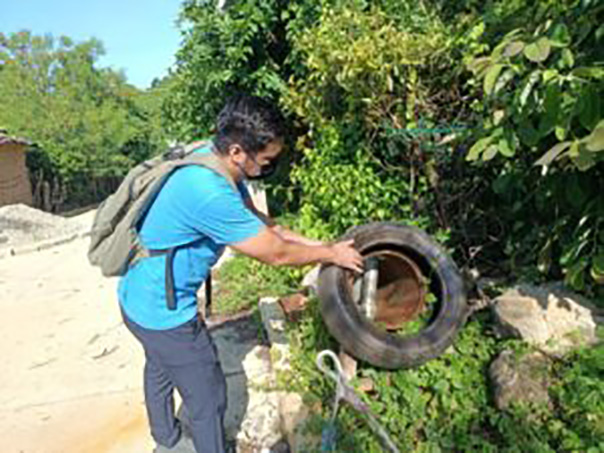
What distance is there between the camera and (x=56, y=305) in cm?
571

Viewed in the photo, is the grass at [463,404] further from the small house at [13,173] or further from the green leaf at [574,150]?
the small house at [13,173]

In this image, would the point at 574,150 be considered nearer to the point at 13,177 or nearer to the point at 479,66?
the point at 479,66

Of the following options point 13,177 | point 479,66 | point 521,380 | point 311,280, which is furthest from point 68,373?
point 13,177

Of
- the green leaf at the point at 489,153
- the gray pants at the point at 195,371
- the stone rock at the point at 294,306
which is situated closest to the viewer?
the gray pants at the point at 195,371

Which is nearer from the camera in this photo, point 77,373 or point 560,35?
point 560,35

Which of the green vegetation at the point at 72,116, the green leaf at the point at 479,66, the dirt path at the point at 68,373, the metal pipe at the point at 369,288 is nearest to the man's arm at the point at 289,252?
the metal pipe at the point at 369,288

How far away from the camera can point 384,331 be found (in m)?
2.63

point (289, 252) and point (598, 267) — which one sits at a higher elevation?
point (289, 252)

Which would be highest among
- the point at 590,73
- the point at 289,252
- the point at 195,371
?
the point at 590,73

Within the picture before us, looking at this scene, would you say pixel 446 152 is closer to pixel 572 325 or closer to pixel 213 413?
pixel 572 325

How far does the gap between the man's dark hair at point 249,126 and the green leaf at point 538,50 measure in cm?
116

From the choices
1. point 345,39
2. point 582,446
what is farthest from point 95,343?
point 582,446

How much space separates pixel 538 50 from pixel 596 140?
0.49 m

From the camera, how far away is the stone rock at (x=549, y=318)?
Result: 243 centimetres
